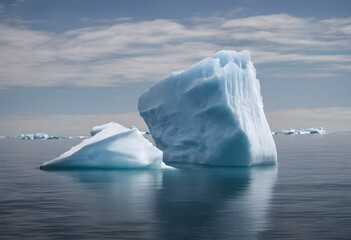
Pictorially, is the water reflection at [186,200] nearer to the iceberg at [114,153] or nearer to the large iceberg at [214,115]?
the iceberg at [114,153]

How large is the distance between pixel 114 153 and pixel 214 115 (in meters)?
6.45

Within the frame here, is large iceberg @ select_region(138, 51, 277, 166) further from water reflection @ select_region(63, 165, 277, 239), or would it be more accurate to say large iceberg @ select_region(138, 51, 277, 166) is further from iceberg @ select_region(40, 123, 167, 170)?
iceberg @ select_region(40, 123, 167, 170)

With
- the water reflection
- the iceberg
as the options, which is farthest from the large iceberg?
the iceberg

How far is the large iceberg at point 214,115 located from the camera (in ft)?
102

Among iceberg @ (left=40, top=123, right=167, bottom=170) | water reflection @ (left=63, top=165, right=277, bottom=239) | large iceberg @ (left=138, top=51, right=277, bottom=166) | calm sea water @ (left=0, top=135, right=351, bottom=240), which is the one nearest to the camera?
calm sea water @ (left=0, top=135, right=351, bottom=240)

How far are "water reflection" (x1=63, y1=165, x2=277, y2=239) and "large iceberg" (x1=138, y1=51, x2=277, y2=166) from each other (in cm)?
268

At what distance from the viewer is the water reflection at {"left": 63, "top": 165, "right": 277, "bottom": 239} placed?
12.7m

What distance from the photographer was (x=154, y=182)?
2331cm

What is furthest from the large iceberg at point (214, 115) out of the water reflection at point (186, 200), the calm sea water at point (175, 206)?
the calm sea water at point (175, 206)

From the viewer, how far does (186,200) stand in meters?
17.5

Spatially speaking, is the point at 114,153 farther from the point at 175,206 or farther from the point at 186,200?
the point at 175,206

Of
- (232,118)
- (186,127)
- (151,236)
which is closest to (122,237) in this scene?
(151,236)

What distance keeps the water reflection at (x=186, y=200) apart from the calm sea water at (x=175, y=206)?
2 centimetres

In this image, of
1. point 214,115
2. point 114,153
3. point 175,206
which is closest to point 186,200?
point 175,206
